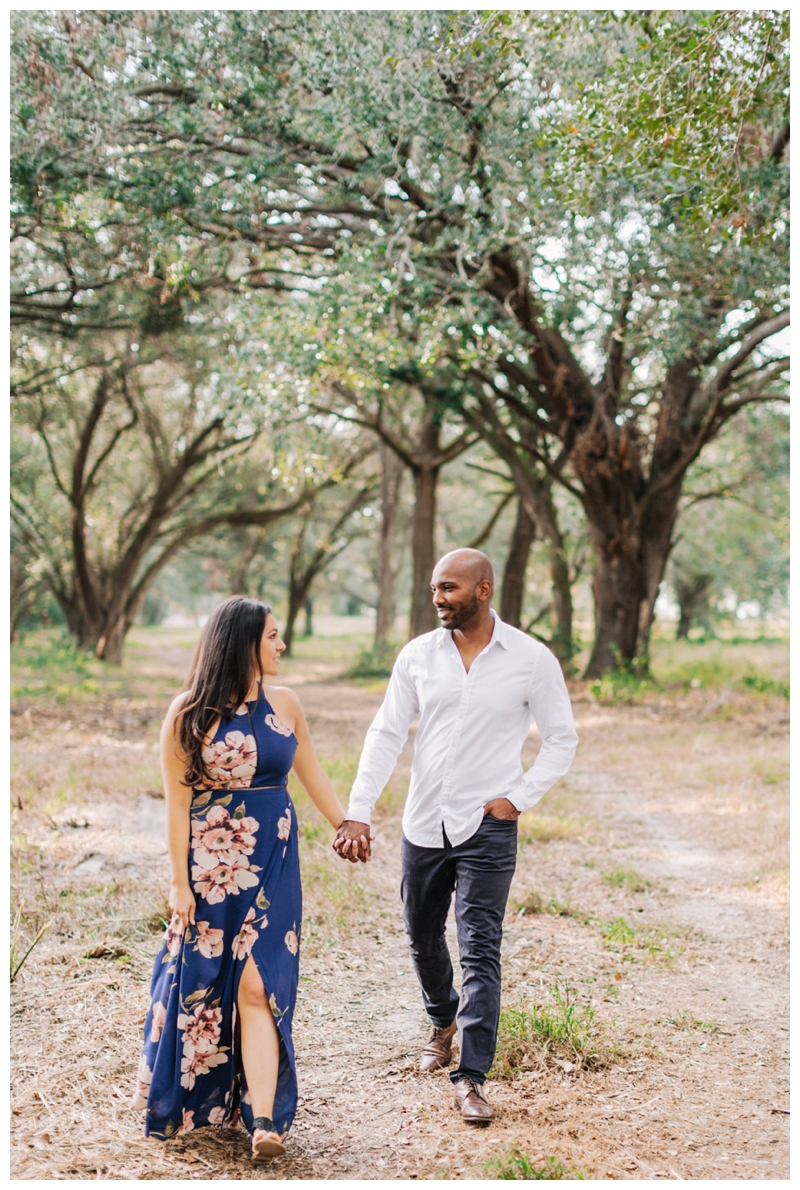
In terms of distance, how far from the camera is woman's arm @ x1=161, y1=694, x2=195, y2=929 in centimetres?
323

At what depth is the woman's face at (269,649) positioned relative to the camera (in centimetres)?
340

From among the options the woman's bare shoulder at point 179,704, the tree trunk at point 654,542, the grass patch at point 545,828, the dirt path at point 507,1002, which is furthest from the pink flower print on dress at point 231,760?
the tree trunk at point 654,542

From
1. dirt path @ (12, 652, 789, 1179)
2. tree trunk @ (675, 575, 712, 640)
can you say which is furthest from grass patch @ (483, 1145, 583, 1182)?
tree trunk @ (675, 575, 712, 640)

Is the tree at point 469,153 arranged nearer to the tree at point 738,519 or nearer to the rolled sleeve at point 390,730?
the rolled sleeve at point 390,730

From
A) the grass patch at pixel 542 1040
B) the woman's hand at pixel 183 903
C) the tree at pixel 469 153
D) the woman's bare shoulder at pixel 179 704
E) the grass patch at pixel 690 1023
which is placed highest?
the tree at pixel 469 153

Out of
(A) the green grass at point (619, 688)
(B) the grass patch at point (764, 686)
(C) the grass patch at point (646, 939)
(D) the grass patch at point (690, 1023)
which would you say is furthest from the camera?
(B) the grass patch at point (764, 686)

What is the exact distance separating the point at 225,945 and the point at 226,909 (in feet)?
0.39

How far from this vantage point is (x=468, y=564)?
367cm

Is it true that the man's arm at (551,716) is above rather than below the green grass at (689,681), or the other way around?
above

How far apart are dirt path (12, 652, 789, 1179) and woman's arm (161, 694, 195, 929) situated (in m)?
0.79

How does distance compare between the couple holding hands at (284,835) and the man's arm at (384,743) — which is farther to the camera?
the man's arm at (384,743)

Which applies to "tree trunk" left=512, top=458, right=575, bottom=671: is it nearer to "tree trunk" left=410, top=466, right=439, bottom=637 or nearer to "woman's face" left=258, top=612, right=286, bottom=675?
"tree trunk" left=410, top=466, right=439, bottom=637

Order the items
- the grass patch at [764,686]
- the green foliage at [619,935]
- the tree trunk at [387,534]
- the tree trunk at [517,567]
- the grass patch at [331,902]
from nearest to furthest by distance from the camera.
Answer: the green foliage at [619,935] → the grass patch at [331,902] → the grass patch at [764,686] → the tree trunk at [517,567] → the tree trunk at [387,534]
